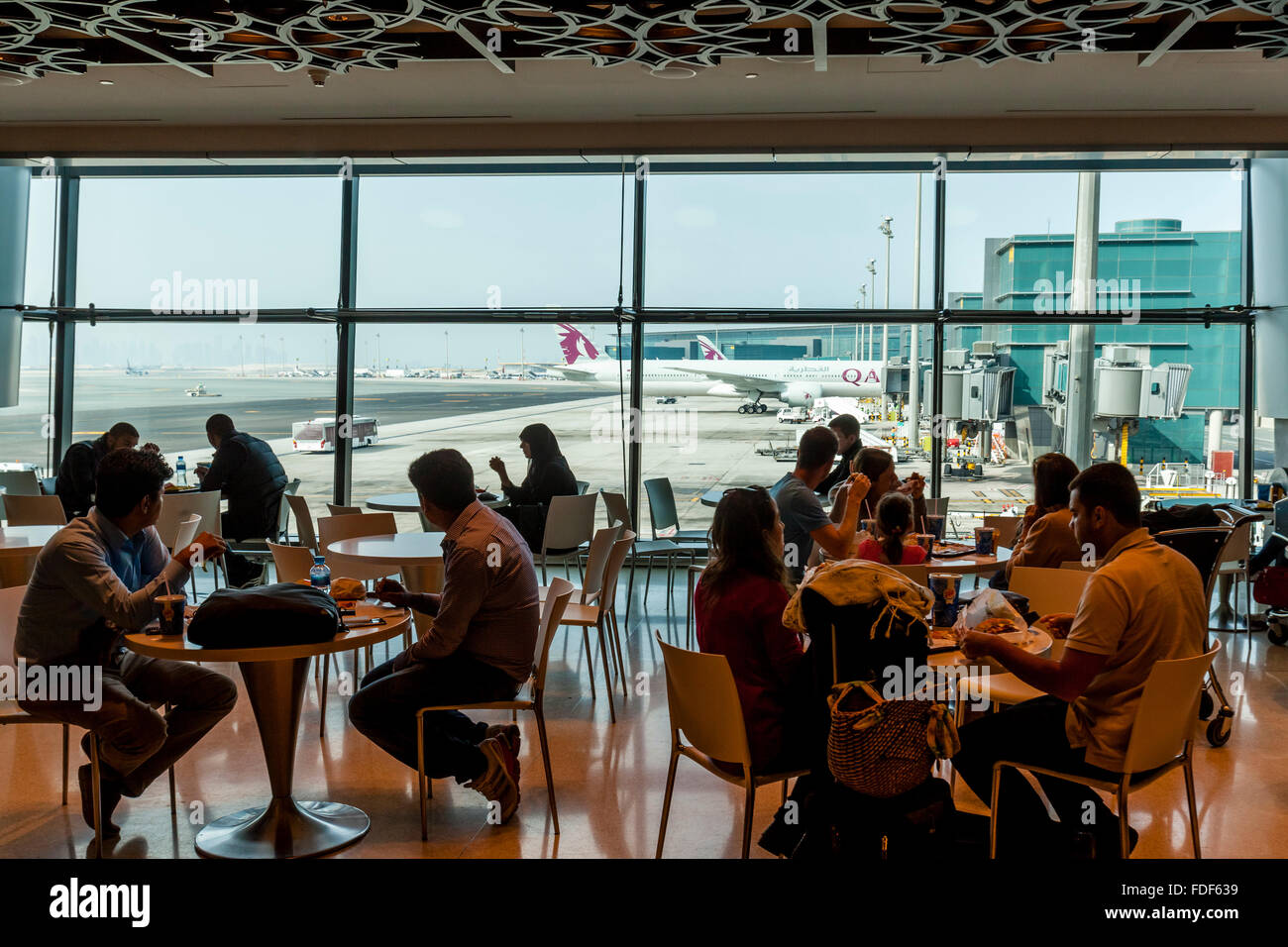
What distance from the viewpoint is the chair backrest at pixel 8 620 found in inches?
145

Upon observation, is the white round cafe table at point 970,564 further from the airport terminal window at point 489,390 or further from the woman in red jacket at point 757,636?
the airport terminal window at point 489,390

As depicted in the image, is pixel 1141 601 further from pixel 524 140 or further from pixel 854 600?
pixel 524 140

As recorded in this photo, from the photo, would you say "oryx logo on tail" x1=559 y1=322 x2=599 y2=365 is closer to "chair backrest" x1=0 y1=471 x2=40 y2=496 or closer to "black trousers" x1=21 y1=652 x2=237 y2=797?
"chair backrest" x1=0 y1=471 x2=40 y2=496

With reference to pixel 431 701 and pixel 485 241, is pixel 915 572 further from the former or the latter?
pixel 485 241

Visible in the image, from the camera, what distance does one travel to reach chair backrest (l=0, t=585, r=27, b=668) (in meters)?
3.67

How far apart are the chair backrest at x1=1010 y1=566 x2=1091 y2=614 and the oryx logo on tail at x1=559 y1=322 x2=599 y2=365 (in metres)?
5.38

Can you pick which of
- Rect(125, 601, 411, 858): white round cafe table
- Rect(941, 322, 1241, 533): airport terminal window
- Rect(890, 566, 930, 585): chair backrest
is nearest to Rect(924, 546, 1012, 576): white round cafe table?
Rect(890, 566, 930, 585): chair backrest

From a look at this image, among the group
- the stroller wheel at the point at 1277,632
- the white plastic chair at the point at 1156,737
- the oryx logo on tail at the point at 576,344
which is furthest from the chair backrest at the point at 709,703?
the oryx logo on tail at the point at 576,344

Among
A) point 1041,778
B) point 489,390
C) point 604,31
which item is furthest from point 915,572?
point 489,390

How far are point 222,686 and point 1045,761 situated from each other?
2.68 meters

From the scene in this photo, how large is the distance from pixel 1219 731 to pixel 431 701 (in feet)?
11.6

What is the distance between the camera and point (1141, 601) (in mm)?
2936

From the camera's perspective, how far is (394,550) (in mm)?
5070
